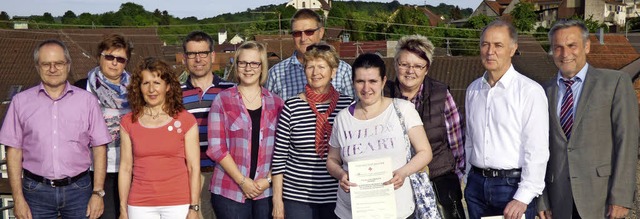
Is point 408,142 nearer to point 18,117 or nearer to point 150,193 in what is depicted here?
point 150,193

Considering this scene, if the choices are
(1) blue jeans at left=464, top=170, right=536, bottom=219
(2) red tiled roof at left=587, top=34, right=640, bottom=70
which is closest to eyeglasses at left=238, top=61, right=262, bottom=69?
(1) blue jeans at left=464, top=170, right=536, bottom=219

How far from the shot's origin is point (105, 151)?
16.9 ft

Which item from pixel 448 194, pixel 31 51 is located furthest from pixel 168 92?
pixel 31 51

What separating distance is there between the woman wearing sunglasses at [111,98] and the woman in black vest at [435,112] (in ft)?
6.60

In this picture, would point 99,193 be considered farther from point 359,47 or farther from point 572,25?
point 359,47

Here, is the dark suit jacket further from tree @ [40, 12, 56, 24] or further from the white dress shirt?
tree @ [40, 12, 56, 24]

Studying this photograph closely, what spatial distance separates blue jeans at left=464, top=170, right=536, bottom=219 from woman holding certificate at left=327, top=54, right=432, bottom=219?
56cm

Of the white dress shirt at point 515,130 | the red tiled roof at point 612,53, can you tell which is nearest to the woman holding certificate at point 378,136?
the white dress shirt at point 515,130

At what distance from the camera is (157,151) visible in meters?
4.86

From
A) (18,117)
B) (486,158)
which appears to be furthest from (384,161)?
(18,117)

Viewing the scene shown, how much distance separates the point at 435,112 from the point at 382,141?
68 cm

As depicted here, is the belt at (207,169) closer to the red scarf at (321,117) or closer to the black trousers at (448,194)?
the red scarf at (321,117)

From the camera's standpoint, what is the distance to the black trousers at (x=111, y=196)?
17.5 feet

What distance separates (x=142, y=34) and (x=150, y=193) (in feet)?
134
